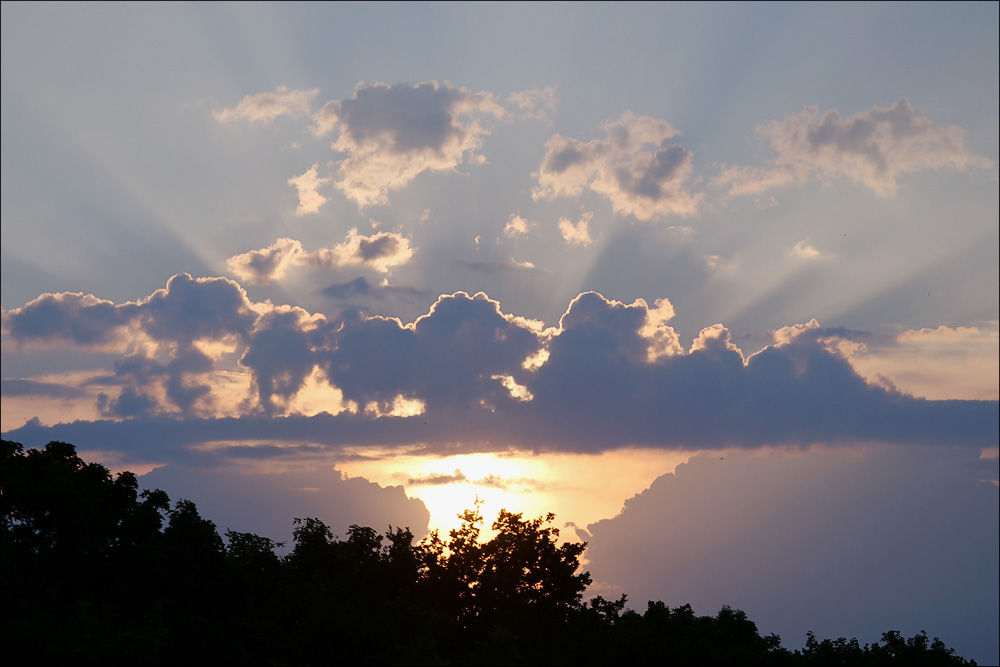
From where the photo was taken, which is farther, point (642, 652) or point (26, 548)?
point (642, 652)

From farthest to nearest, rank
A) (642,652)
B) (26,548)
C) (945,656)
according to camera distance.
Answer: (945,656), (642,652), (26,548)

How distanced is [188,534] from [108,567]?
465 centimetres

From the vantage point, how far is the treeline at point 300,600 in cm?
3900

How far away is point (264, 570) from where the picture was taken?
182 feet

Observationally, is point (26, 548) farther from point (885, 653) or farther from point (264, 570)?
point (885, 653)

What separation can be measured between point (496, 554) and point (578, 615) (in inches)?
255

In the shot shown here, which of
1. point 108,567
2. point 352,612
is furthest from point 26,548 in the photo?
point 352,612

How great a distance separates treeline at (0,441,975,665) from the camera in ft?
128

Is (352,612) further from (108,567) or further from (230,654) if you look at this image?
(108,567)

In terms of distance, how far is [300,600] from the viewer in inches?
2061

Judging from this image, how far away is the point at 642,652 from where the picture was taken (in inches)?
1980

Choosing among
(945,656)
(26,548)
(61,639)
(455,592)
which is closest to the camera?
(61,639)

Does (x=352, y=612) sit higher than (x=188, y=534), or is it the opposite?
A: (x=188, y=534)

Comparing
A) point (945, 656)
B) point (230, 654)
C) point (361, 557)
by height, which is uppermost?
point (361, 557)
